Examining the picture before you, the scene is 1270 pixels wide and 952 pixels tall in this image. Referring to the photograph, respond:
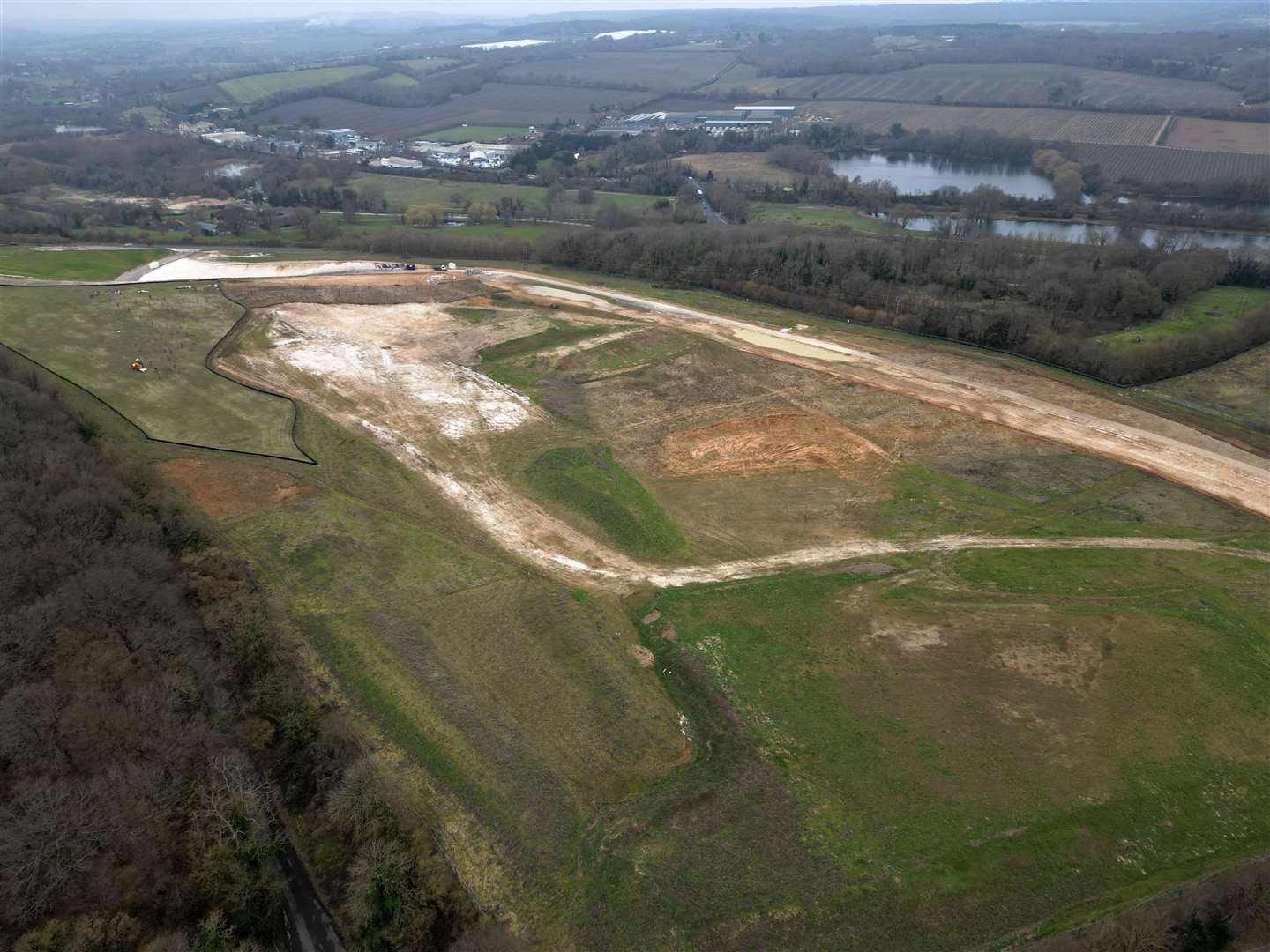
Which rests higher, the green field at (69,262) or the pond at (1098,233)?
the green field at (69,262)

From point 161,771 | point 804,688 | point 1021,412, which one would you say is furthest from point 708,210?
point 161,771

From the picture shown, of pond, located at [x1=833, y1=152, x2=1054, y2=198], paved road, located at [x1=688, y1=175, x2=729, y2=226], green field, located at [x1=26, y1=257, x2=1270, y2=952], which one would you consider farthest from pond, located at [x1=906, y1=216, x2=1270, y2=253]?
green field, located at [x1=26, y1=257, x2=1270, y2=952]

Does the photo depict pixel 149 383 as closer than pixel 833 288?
Yes

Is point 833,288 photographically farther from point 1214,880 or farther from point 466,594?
point 1214,880

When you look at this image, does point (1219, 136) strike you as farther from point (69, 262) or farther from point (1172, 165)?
point (69, 262)

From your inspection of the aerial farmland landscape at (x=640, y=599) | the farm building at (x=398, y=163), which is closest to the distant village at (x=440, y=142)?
the farm building at (x=398, y=163)

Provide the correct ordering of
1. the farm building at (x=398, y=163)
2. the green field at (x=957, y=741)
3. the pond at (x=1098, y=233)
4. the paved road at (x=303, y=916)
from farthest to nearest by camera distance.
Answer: the farm building at (x=398, y=163), the pond at (x=1098, y=233), the green field at (x=957, y=741), the paved road at (x=303, y=916)

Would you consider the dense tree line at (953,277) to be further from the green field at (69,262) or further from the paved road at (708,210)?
the green field at (69,262)

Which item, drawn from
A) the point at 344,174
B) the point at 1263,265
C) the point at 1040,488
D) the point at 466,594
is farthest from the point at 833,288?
the point at 344,174
